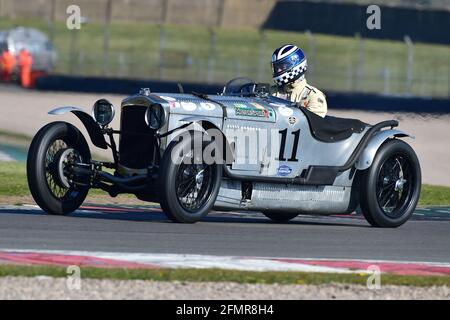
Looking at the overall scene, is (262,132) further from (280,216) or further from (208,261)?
(208,261)

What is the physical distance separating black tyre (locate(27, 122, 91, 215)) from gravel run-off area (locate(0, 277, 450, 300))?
2853 millimetres

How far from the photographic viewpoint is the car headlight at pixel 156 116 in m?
9.98

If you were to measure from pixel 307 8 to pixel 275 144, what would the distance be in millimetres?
32668

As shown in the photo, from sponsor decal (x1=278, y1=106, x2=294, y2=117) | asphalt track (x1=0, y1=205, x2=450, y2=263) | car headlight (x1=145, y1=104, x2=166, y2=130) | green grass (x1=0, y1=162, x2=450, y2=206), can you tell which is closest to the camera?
asphalt track (x1=0, y1=205, x2=450, y2=263)

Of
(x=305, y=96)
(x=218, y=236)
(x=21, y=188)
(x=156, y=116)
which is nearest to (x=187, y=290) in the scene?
(x=218, y=236)

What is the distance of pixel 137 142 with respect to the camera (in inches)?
411

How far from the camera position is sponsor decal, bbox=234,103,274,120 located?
1035 centimetres

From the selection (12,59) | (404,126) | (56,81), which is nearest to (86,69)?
(12,59)

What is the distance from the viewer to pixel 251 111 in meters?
10.4

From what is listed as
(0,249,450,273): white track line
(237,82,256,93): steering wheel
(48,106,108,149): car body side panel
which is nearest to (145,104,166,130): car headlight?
(48,106,108,149): car body side panel

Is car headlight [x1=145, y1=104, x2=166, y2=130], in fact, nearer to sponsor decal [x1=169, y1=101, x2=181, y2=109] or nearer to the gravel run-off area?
sponsor decal [x1=169, y1=101, x2=181, y2=109]

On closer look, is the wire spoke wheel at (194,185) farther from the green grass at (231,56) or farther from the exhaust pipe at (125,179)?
the green grass at (231,56)

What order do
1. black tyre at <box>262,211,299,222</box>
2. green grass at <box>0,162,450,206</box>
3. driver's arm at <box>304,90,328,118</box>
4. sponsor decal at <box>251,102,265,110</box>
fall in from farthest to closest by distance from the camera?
green grass at <box>0,162,450,206</box> < black tyre at <box>262,211,299,222</box> < driver's arm at <box>304,90,328,118</box> < sponsor decal at <box>251,102,265,110</box>
